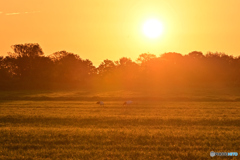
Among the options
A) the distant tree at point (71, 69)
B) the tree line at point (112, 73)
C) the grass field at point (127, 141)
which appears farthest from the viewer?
the distant tree at point (71, 69)

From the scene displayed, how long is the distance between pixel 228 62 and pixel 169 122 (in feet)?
326

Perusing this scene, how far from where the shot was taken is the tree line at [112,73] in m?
99.1

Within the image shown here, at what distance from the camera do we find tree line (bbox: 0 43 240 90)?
99062 mm

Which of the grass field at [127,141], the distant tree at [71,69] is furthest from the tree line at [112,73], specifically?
the grass field at [127,141]

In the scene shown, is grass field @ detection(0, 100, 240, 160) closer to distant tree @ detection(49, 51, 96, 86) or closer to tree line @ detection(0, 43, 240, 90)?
tree line @ detection(0, 43, 240, 90)

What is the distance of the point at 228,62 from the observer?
115m

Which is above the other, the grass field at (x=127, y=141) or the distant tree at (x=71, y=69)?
the distant tree at (x=71, y=69)

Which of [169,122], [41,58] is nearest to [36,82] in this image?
[41,58]

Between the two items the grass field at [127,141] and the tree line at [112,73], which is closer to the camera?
the grass field at [127,141]

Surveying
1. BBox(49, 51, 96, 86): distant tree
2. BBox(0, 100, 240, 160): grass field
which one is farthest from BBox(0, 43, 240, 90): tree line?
BBox(0, 100, 240, 160): grass field

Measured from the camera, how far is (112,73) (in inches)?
4619

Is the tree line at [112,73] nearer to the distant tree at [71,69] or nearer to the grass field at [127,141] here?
the distant tree at [71,69]

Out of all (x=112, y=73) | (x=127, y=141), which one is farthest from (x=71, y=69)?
(x=127, y=141)

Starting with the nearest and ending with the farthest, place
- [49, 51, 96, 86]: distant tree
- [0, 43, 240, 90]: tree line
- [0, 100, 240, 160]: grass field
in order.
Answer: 1. [0, 100, 240, 160]: grass field
2. [0, 43, 240, 90]: tree line
3. [49, 51, 96, 86]: distant tree
